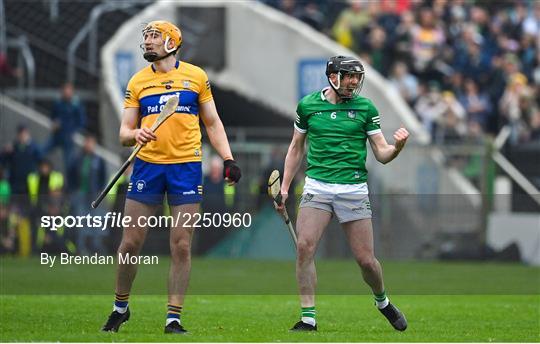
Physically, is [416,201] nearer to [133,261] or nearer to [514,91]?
[514,91]

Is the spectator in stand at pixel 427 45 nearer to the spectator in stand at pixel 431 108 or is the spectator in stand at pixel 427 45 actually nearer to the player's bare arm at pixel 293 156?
the spectator in stand at pixel 431 108

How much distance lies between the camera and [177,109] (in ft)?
38.1

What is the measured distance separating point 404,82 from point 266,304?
46.8 feet

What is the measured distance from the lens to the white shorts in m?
12.0

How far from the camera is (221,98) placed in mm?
29312

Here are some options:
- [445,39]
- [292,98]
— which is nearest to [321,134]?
[292,98]

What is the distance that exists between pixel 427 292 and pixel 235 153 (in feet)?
26.4

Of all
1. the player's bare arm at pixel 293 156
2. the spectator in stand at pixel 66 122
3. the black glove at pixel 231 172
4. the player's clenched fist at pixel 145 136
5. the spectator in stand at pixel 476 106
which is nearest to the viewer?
the player's clenched fist at pixel 145 136

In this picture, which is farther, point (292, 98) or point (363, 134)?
point (292, 98)

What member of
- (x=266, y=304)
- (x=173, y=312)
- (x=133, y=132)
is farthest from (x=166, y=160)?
(x=266, y=304)

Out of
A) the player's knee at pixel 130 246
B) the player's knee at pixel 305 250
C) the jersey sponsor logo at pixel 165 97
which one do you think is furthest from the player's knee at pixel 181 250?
the jersey sponsor logo at pixel 165 97

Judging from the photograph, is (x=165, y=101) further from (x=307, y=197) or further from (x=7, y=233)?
(x=7, y=233)

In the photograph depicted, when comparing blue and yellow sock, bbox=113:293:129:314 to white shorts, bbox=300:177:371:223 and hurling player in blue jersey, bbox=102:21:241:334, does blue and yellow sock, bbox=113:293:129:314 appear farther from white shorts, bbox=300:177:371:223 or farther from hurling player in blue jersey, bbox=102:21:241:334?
white shorts, bbox=300:177:371:223

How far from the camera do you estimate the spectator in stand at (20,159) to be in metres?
25.0
